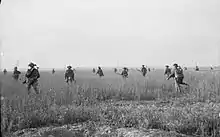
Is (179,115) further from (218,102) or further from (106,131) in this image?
(218,102)

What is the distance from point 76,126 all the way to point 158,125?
5.56ft

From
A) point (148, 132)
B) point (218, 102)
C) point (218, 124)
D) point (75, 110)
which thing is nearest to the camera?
point (148, 132)

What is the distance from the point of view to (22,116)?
5.56m

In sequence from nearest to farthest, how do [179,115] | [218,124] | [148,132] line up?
[148,132]
[218,124]
[179,115]

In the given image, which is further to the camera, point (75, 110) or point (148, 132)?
point (75, 110)

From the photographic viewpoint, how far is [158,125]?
16.8 feet

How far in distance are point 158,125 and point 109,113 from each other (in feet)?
5.84

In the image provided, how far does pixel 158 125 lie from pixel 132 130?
27.4 inches

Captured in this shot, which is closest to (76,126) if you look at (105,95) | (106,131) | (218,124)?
(106,131)

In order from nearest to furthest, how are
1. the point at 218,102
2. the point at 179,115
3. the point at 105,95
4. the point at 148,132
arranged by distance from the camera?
1. the point at 148,132
2. the point at 179,115
3. the point at 218,102
4. the point at 105,95

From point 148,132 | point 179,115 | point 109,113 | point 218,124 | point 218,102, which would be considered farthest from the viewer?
point 218,102

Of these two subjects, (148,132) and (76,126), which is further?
(76,126)

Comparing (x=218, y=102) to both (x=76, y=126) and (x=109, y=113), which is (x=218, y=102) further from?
(x=76, y=126)

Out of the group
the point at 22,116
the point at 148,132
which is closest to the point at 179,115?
the point at 148,132
